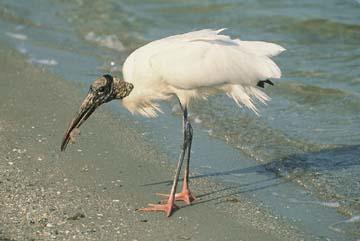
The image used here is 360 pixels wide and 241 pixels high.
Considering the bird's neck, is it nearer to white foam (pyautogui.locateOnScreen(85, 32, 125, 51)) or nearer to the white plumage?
the white plumage

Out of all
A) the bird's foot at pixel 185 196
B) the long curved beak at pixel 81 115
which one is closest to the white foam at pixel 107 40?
the long curved beak at pixel 81 115

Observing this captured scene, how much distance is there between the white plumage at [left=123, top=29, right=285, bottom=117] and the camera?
7426 mm

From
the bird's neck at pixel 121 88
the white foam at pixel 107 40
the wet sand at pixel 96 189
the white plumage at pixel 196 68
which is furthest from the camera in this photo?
the white foam at pixel 107 40

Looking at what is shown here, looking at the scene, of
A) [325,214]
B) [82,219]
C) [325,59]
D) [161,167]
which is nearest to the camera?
[82,219]

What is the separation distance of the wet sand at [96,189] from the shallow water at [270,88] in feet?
1.04

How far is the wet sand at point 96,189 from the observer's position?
6.58 metres

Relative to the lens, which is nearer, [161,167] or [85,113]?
[85,113]

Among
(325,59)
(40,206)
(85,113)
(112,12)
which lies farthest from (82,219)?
(112,12)

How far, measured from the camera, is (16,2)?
15281mm

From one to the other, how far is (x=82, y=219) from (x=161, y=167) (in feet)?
5.01

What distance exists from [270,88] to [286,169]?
9.11 feet

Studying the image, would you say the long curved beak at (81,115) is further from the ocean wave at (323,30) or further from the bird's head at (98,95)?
the ocean wave at (323,30)

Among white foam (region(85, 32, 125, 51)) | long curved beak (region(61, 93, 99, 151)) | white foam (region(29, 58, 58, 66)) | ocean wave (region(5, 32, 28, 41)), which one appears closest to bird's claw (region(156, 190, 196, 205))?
long curved beak (region(61, 93, 99, 151))

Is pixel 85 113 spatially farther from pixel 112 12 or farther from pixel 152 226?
pixel 112 12
